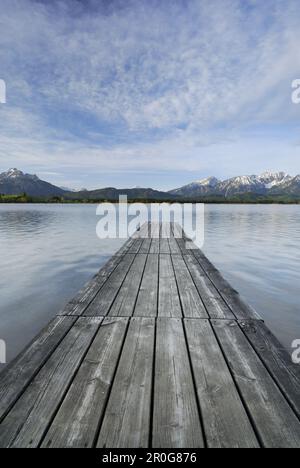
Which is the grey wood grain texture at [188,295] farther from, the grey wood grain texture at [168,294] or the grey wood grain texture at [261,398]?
the grey wood grain texture at [261,398]

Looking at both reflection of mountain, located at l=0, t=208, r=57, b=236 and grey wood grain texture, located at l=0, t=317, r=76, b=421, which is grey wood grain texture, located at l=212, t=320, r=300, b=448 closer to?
grey wood grain texture, located at l=0, t=317, r=76, b=421

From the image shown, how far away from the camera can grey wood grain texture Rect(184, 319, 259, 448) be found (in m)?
1.68

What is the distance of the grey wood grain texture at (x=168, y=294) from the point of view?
3.71m

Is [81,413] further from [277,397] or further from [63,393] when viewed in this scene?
[277,397]

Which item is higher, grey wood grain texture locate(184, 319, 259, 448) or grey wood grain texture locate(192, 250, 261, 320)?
grey wood grain texture locate(192, 250, 261, 320)

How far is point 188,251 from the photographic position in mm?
8656

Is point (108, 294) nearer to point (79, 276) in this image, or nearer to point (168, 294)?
point (168, 294)

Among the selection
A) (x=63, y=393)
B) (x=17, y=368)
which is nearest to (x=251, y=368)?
(x=63, y=393)

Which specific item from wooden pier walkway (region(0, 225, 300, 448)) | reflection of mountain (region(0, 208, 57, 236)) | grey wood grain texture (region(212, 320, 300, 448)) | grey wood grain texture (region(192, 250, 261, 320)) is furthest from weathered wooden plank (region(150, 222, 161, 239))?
grey wood grain texture (region(212, 320, 300, 448))

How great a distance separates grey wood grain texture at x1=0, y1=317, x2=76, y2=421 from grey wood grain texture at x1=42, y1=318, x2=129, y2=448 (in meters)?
0.40

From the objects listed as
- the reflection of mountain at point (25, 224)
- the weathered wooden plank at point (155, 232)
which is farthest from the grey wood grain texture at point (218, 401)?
the reflection of mountain at point (25, 224)

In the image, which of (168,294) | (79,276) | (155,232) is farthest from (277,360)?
(155,232)

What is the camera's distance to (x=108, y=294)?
441 cm

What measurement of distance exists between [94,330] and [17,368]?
3.06ft
